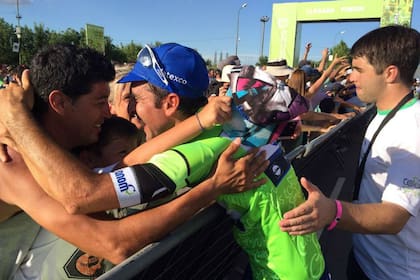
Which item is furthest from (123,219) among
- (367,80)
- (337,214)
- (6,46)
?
(6,46)

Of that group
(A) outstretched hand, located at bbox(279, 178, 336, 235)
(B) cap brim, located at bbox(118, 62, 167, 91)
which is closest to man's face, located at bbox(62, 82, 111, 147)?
(B) cap brim, located at bbox(118, 62, 167, 91)

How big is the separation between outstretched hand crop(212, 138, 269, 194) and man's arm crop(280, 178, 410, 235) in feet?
0.64

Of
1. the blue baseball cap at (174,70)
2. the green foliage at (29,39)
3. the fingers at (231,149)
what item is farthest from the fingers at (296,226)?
the green foliage at (29,39)

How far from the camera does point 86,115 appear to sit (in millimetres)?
1802

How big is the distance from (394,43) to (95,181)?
1.78 meters

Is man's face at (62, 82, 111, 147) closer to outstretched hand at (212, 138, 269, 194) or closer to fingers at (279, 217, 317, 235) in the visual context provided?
outstretched hand at (212, 138, 269, 194)

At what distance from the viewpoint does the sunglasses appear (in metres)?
1.79

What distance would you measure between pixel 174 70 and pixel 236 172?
0.67 metres

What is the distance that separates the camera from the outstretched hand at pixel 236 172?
1446 mm

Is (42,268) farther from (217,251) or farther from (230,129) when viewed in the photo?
(230,129)

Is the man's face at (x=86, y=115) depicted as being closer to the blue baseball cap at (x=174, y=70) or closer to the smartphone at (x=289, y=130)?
the blue baseball cap at (x=174, y=70)

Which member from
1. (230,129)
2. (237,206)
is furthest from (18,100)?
(237,206)

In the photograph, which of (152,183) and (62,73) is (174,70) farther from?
(152,183)

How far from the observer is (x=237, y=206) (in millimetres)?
1576
